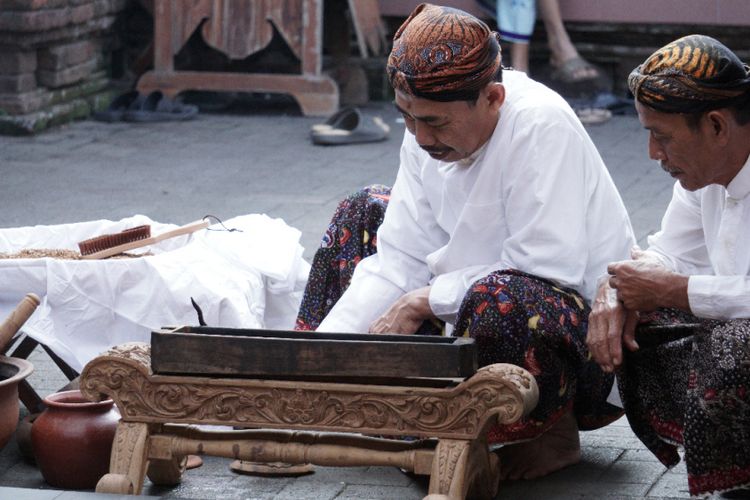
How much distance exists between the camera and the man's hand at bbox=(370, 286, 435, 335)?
325 centimetres

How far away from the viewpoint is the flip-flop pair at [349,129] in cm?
845

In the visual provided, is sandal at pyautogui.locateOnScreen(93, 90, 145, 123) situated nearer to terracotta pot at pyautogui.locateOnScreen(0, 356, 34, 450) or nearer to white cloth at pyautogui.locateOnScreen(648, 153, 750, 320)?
terracotta pot at pyautogui.locateOnScreen(0, 356, 34, 450)

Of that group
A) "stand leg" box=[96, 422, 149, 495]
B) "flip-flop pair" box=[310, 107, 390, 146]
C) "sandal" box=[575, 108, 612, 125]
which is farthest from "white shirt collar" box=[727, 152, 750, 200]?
"sandal" box=[575, 108, 612, 125]

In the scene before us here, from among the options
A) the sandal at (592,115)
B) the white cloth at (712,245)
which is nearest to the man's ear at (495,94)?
the white cloth at (712,245)

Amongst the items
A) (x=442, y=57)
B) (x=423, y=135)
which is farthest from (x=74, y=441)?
(x=442, y=57)

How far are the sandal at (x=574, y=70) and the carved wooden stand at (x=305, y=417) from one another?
6797 mm

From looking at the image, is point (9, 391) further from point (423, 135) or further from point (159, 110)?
point (159, 110)

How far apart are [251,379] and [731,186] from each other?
1131mm

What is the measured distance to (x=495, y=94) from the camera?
3150 millimetres

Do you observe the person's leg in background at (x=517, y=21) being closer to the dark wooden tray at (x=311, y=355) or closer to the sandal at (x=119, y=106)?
the sandal at (x=119, y=106)

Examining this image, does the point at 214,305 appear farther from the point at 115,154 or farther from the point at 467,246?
the point at 115,154

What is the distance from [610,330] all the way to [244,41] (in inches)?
264

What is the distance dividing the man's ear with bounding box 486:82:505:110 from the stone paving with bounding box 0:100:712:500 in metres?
0.94

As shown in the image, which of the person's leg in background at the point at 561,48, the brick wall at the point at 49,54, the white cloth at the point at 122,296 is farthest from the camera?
the person's leg in background at the point at 561,48
